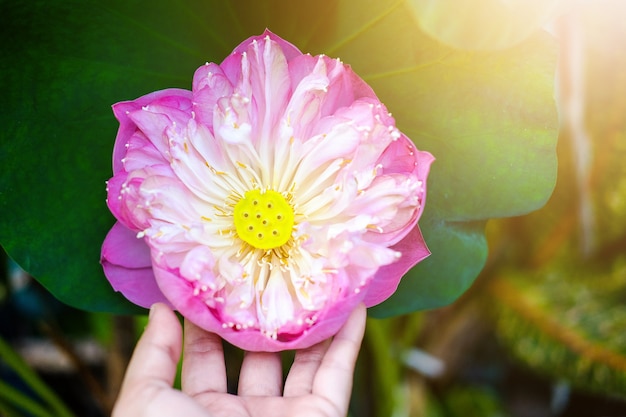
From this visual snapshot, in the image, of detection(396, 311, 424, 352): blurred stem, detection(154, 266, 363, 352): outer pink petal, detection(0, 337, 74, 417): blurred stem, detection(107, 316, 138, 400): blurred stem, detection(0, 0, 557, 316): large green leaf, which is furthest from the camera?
detection(396, 311, 424, 352): blurred stem

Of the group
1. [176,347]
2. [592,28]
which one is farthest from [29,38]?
[592,28]

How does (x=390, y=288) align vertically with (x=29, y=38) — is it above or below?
below

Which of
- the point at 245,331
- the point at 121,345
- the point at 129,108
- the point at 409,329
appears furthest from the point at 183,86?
the point at 409,329

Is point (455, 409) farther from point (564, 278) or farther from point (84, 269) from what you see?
point (84, 269)

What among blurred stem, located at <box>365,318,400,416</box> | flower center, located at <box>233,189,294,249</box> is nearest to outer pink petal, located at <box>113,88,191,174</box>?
flower center, located at <box>233,189,294,249</box>

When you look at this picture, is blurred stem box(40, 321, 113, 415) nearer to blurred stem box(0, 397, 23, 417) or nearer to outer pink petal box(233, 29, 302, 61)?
blurred stem box(0, 397, 23, 417)

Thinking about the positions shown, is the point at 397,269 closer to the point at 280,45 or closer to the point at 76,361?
the point at 280,45

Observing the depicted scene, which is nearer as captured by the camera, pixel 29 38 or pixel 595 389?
pixel 29 38
